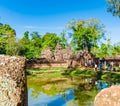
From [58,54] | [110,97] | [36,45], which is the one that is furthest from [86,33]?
[110,97]

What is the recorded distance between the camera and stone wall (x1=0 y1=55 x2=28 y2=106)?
805 cm

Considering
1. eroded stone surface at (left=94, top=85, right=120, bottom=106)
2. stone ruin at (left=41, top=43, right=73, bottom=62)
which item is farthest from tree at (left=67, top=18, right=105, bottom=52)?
eroded stone surface at (left=94, top=85, right=120, bottom=106)

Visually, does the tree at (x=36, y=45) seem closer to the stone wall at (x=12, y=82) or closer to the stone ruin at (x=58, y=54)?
the stone ruin at (x=58, y=54)

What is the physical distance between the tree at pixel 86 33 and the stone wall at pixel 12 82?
240 feet

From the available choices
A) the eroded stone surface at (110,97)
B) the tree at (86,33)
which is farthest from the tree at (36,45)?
the eroded stone surface at (110,97)

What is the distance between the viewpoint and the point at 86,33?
82.1m

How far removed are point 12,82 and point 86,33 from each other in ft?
246

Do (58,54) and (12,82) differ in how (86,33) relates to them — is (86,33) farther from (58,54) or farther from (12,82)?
(12,82)

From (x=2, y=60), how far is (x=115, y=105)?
4114 millimetres

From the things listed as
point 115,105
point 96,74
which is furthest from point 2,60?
point 96,74

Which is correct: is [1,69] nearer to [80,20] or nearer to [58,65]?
[58,65]

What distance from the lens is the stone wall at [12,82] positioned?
8047 mm

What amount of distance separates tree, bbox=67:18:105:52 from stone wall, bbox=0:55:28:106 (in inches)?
2874

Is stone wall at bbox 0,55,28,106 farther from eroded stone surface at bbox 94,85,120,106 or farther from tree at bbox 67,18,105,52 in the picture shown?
tree at bbox 67,18,105,52
